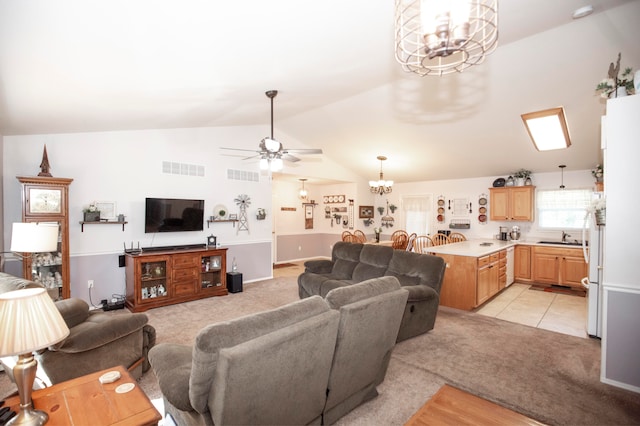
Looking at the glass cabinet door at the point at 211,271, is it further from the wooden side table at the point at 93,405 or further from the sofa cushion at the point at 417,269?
the wooden side table at the point at 93,405

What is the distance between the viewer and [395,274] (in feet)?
13.4

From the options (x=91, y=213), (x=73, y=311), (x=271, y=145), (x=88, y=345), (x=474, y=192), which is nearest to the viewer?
(x=88, y=345)

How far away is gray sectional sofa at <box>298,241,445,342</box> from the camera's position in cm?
351

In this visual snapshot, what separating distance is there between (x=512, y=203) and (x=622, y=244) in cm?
444

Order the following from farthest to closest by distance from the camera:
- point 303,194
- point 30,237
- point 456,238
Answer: point 303,194, point 456,238, point 30,237

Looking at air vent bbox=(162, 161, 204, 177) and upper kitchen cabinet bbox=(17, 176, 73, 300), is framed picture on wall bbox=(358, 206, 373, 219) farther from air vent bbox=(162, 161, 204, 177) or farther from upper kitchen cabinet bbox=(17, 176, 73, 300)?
upper kitchen cabinet bbox=(17, 176, 73, 300)

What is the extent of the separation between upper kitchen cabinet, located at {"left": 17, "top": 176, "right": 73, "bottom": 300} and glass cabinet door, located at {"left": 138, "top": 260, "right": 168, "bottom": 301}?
2.93 ft

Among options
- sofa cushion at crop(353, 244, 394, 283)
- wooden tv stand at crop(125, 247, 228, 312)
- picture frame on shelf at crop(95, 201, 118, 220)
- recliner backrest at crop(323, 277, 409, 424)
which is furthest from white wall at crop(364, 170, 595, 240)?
picture frame on shelf at crop(95, 201, 118, 220)

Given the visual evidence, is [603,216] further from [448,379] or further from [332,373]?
[332,373]

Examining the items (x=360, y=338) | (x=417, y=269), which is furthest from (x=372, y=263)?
(x=360, y=338)

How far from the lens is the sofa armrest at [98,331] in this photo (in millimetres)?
2318

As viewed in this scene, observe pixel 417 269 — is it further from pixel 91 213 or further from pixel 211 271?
pixel 91 213

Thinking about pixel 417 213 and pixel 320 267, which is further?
pixel 417 213

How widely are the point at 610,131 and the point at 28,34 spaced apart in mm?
4252
